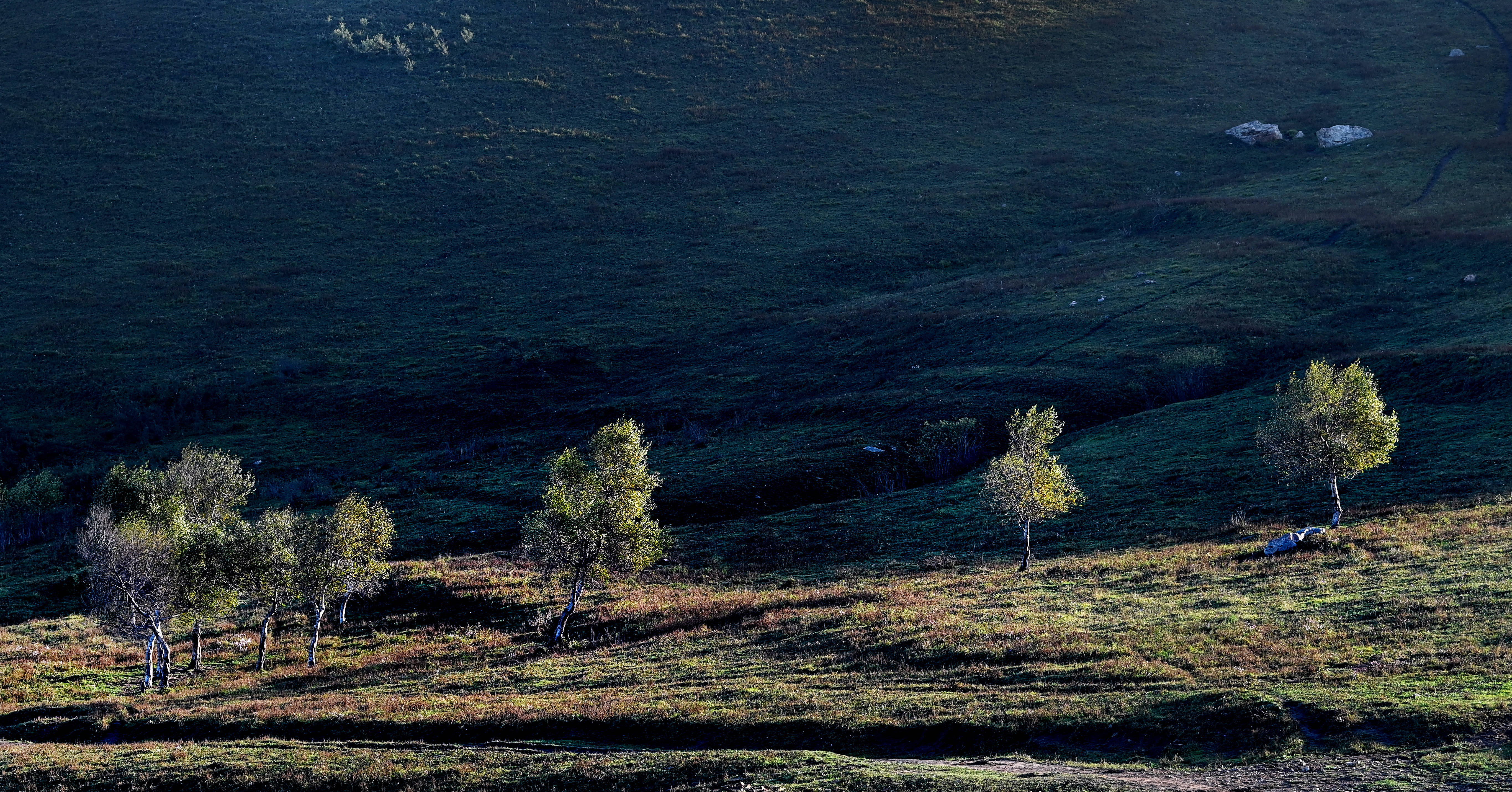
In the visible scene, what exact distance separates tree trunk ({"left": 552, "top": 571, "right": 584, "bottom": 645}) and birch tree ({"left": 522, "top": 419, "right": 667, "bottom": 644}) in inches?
2.4

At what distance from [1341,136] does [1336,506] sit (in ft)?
346

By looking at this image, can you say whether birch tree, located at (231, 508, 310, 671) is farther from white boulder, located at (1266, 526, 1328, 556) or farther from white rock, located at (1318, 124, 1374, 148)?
white rock, located at (1318, 124, 1374, 148)

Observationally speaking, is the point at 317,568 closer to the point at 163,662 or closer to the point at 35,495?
the point at 163,662

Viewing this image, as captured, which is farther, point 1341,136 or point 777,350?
point 1341,136

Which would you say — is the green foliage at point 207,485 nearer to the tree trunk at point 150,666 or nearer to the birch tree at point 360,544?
the birch tree at point 360,544

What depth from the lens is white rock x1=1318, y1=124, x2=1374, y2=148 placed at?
138m

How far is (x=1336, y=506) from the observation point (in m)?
50.3

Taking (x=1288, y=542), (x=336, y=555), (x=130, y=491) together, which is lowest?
(x=336, y=555)

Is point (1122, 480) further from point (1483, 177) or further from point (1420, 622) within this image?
point (1483, 177)

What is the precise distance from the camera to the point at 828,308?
110125 mm

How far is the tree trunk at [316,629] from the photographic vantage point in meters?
46.8

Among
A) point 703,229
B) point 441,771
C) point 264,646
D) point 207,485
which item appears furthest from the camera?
point 703,229

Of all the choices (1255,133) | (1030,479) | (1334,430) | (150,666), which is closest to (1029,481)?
(1030,479)

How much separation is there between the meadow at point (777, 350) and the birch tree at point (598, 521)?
2332 millimetres
